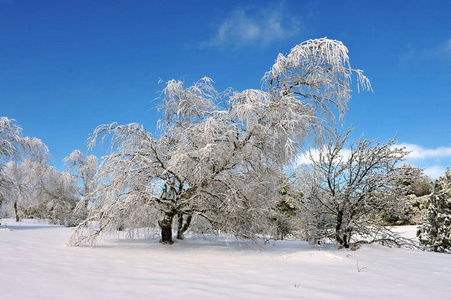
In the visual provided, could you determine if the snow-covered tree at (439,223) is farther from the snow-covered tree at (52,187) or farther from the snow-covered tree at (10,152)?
the snow-covered tree at (52,187)

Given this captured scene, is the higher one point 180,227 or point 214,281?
point 180,227

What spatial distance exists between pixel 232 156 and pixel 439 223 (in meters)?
9.26

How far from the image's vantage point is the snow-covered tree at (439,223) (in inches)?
455

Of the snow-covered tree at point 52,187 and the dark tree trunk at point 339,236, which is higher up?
the snow-covered tree at point 52,187

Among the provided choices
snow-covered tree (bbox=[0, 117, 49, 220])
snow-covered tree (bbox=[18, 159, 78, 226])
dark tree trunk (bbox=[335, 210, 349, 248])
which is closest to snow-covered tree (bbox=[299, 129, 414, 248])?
dark tree trunk (bbox=[335, 210, 349, 248])

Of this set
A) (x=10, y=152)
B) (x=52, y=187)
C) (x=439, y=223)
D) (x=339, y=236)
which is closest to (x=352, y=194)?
(x=339, y=236)

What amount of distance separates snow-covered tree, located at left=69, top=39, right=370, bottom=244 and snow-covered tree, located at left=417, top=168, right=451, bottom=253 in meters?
7.17

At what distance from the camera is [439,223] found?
1185 cm

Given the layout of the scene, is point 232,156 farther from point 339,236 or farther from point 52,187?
point 52,187

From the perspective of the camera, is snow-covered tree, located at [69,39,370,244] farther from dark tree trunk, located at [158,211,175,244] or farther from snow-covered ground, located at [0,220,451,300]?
snow-covered ground, located at [0,220,451,300]

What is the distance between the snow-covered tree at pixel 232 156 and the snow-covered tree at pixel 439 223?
7.17 meters

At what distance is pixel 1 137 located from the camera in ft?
53.6

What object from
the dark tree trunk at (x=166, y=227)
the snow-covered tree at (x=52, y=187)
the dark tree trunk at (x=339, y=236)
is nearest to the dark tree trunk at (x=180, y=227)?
the dark tree trunk at (x=166, y=227)

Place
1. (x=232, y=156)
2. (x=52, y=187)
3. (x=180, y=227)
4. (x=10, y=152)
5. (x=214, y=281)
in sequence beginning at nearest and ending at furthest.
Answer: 1. (x=214, y=281)
2. (x=232, y=156)
3. (x=180, y=227)
4. (x=10, y=152)
5. (x=52, y=187)
